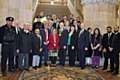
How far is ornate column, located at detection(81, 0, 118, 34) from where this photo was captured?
8.46 meters

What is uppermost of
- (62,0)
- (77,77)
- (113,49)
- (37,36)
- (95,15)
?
(62,0)

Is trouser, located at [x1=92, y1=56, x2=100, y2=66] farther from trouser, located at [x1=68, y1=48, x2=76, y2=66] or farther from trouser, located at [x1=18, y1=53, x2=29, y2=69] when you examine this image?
trouser, located at [x1=18, y1=53, x2=29, y2=69]

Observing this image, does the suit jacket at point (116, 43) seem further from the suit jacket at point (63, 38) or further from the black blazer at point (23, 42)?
the black blazer at point (23, 42)

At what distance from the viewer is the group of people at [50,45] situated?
5.52 meters

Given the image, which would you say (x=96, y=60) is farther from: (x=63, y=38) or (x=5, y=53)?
(x=5, y=53)

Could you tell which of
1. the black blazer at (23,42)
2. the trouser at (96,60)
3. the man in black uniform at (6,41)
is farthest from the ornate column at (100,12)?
the man in black uniform at (6,41)

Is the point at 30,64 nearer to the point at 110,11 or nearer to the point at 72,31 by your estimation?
the point at 72,31

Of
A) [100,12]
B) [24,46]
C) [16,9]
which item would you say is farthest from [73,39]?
[16,9]

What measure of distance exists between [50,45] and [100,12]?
10.6 ft

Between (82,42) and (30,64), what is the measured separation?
1.91m

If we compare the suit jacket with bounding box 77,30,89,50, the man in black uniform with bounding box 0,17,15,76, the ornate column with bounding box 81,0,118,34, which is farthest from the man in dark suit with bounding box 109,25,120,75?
the man in black uniform with bounding box 0,17,15,76

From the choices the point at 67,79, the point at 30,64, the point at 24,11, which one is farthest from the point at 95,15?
the point at 67,79

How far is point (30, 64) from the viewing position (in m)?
6.38

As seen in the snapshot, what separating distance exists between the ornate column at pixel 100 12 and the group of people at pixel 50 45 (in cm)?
170
